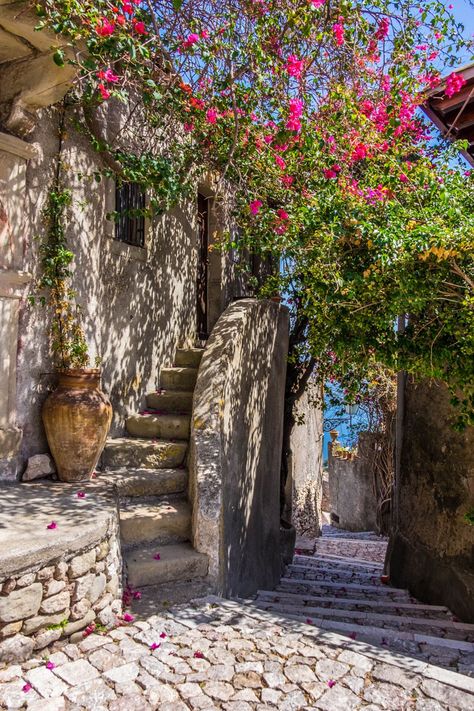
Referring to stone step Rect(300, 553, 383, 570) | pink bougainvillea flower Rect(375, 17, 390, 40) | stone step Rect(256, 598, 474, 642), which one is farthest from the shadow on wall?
stone step Rect(300, 553, 383, 570)

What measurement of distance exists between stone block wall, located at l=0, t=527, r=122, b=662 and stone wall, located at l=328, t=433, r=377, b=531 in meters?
8.20

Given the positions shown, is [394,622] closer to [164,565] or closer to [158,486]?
[164,565]

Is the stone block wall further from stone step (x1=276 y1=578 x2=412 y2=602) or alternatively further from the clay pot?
stone step (x1=276 y1=578 x2=412 y2=602)

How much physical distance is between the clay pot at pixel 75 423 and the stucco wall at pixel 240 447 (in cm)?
77

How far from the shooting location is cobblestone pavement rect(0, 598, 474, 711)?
2.42 metres

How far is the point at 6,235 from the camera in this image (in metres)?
4.00

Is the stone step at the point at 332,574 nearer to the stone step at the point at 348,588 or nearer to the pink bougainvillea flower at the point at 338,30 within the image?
the stone step at the point at 348,588

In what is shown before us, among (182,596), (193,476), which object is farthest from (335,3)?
(182,596)

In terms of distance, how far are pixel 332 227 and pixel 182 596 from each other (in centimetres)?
293

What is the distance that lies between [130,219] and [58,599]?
156 inches

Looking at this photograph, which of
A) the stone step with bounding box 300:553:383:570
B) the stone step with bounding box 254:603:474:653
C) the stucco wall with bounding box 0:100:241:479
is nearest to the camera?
the stone step with bounding box 254:603:474:653

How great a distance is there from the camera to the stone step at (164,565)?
3.54 meters

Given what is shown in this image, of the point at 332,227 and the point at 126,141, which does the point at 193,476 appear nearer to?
the point at 332,227

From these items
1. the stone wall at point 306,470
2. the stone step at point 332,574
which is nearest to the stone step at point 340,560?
the stone step at point 332,574
